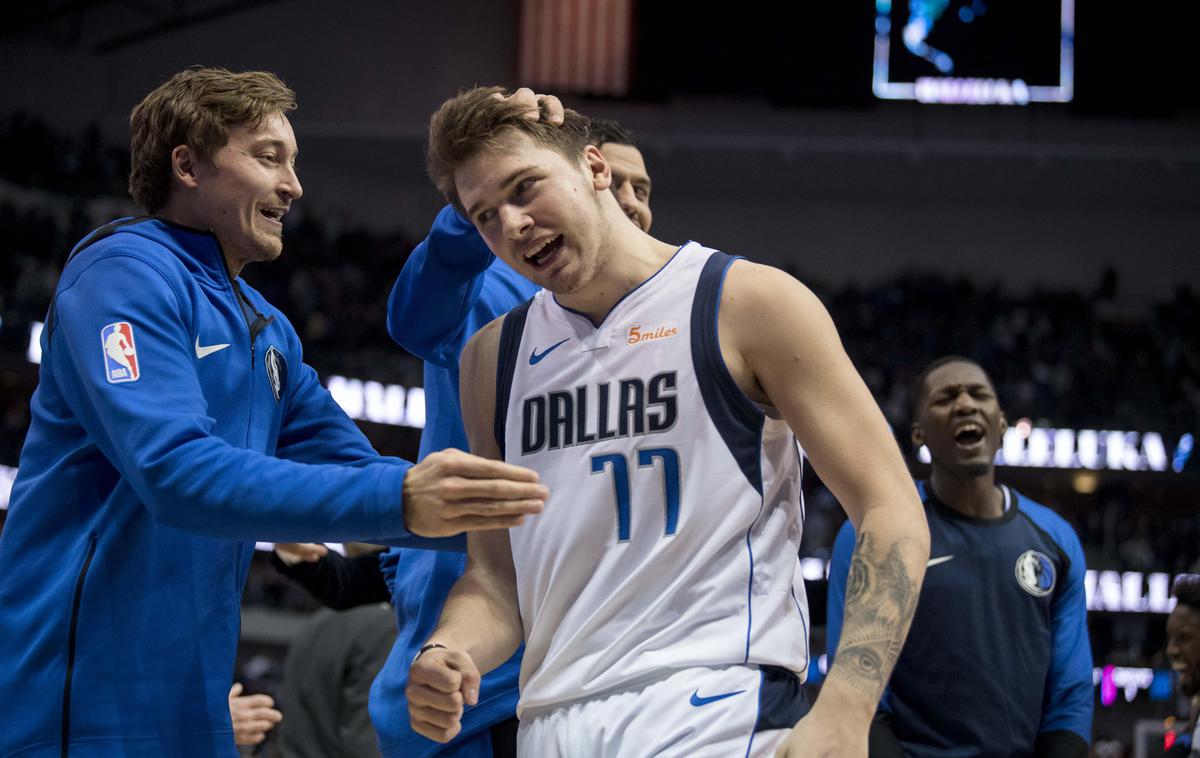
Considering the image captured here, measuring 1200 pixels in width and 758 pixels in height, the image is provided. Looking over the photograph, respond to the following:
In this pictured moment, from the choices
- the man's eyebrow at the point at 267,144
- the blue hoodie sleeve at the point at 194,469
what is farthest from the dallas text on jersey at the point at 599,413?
the man's eyebrow at the point at 267,144

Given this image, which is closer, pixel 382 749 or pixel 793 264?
pixel 382 749

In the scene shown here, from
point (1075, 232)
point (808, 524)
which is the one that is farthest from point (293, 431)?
point (1075, 232)

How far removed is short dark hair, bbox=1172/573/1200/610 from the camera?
16.6 feet

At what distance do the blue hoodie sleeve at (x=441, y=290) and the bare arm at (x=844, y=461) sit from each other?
3.26 ft

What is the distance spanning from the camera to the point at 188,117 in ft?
8.88

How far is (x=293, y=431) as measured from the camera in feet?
9.58

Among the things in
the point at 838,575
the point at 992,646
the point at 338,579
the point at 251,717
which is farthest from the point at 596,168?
the point at 992,646

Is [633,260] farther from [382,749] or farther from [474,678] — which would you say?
[382,749]

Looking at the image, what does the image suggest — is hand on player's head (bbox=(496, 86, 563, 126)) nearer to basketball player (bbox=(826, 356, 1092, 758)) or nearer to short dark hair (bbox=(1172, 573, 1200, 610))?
basketball player (bbox=(826, 356, 1092, 758))

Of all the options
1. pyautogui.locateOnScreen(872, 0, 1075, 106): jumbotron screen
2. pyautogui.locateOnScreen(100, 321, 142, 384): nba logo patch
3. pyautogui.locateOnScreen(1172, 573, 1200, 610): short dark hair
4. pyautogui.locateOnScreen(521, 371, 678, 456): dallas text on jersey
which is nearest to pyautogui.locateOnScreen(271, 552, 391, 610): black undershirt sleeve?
pyautogui.locateOnScreen(521, 371, 678, 456): dallas text on jersey

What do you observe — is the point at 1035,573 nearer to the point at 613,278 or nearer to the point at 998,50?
the point at 613,278

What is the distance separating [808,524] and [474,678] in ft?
65.1

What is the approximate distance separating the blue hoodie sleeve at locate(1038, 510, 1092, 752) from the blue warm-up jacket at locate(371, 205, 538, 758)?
2.31 meters

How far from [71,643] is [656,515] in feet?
3.65
